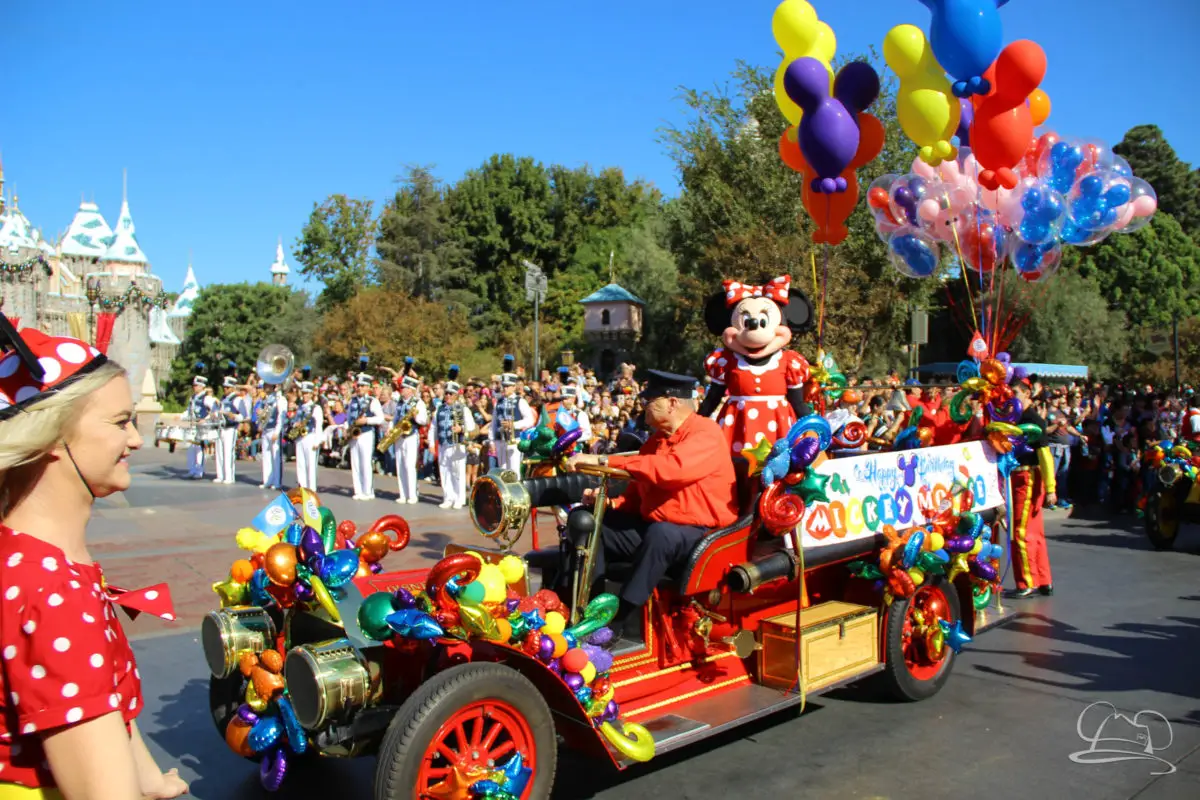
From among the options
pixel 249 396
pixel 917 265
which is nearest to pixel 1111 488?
pixel 917 265

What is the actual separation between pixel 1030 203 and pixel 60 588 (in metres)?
8.46

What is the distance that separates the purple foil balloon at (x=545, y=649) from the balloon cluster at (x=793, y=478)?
1.43m

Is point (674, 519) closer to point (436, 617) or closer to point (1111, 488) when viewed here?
point (436, 617)

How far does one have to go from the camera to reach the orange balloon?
8.37m

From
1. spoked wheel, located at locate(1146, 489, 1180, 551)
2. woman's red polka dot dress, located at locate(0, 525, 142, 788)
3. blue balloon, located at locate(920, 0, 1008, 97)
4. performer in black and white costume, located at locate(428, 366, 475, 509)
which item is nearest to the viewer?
woman's red polka dot dress, located at locate(0, 525, 142, 788)

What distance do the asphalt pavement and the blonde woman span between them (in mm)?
2883

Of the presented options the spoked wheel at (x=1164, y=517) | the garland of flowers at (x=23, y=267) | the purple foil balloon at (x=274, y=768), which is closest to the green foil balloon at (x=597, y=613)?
the purple foil balloon at (x=274, y=768)

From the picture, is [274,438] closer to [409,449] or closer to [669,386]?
[409,449]

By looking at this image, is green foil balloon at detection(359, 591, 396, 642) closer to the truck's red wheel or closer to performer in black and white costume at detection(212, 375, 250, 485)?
the truck's red wheel

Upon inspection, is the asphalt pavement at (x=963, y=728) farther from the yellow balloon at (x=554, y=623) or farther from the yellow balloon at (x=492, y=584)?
the yellow balloon at (x=492, y=584)

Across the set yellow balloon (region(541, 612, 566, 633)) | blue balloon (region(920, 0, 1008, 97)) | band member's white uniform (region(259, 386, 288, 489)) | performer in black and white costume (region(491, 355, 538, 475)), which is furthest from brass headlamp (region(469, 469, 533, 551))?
band member's white uniform (region(259, 386, 288, 489))

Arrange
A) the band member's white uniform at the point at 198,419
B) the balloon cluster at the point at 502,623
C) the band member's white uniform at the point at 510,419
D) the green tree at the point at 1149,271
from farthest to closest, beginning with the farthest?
the green tree at the point at 1149,271 < the band member's white uniform at the point at 198,419 < the band member's white uniform at the point at 510,419 < the balloon cluster at the point at 502,623

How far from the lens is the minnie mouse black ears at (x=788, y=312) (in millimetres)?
6438

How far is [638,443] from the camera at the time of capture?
5.89 metres
